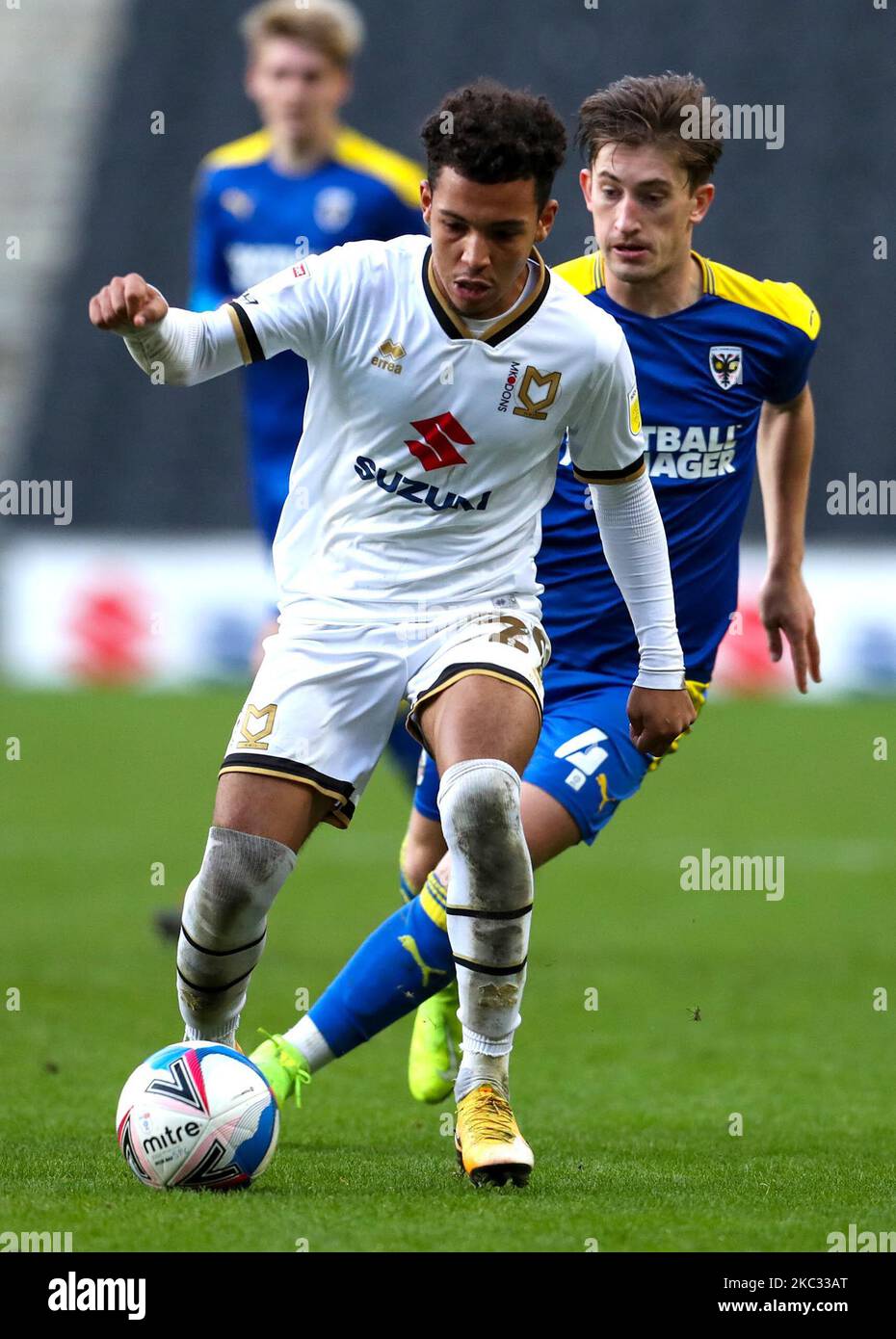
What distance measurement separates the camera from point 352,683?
4.28 metres

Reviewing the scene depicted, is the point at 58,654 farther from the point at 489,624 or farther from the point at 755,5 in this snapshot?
the point at 489,624

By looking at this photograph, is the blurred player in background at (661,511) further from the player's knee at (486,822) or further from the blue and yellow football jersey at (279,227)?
the blue and yellow football jersey at (279,227)

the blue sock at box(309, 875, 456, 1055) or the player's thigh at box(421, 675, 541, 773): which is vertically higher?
the player's thigh at box(421, 675, 541, 773)

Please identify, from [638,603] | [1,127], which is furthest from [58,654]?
[638,603]

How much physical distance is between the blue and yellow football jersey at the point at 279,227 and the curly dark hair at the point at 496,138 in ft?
9.79

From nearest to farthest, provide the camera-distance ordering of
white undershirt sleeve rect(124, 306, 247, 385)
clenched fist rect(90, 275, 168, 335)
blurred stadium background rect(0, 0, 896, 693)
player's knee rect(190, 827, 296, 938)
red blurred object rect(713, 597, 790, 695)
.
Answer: clenched fist rect(90, 275, 168, 335) < white undershirt sleeve rect(124, 306, 247, 385) < player's knee rect(190, 827, 296, 938) < red blurred object rect(713, 597, 790, 695) < blurred stadium background rect(0, 0, 896, 693)

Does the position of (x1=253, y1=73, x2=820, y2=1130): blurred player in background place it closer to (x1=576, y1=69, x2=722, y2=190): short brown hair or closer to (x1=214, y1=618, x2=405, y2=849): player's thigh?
(x1=576, y1=69, x2=722, y2=190): short brown hair

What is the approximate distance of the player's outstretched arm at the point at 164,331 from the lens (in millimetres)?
3814

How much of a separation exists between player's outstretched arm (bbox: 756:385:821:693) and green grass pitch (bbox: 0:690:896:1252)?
1.26 m

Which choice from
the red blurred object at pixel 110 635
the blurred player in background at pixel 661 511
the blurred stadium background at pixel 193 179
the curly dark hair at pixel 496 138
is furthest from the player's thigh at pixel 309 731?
the blurred stadium background at pixel 193 179

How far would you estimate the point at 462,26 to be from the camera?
26.5m

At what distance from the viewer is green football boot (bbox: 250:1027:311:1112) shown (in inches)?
189

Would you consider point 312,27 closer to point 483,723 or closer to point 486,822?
point 483,723

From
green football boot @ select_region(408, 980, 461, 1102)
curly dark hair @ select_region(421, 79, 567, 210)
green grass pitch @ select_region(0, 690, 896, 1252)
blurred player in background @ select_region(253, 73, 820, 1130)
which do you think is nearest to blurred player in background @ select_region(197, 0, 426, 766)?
green grass pitch @ select_region(0, 690, 896, 1252)
